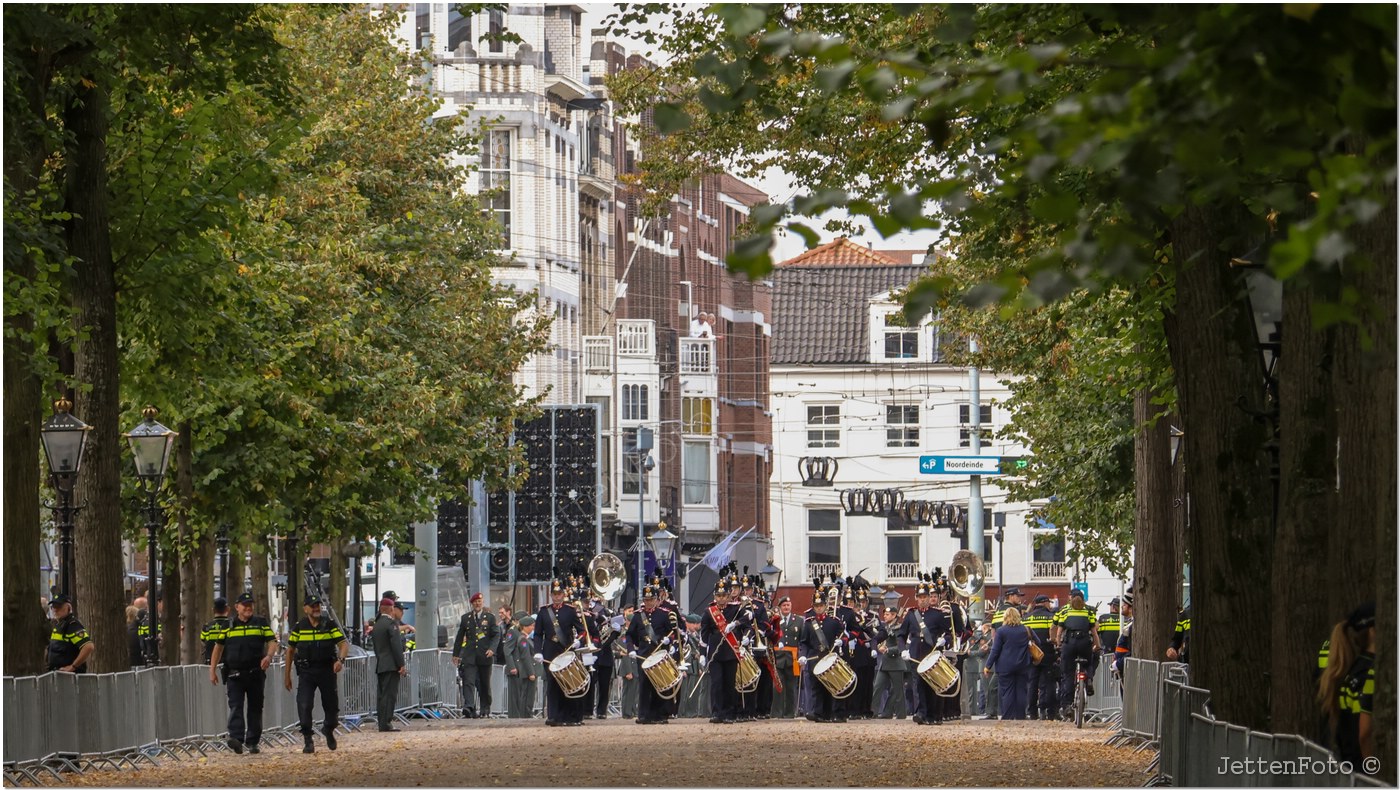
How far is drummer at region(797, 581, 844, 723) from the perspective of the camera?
38031 millimetres

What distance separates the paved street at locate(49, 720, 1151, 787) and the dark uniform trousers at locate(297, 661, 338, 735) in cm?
37

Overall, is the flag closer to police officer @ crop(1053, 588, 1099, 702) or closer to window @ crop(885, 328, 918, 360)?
window @ crop(885, 328, 918, 360)

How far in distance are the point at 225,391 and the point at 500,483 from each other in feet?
51.2

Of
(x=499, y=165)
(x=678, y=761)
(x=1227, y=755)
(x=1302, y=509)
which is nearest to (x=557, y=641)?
(x=678, y=761)

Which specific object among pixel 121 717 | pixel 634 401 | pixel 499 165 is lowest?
pixel 121 717

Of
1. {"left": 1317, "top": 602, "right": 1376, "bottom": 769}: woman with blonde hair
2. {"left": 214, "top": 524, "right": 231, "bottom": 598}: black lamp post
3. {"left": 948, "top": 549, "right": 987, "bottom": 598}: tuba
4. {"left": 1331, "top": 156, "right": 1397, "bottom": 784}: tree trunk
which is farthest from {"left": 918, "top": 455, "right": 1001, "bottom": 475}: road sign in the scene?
{"left": 1317, "top": 602, "right": 1376, "bottom": 769}: woman with blonde hair

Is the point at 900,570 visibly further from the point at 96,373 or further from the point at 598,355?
the point at 96,373

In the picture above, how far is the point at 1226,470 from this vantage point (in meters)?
17.6

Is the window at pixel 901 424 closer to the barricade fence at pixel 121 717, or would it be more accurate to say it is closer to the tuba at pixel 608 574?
the tuba at pixel 608 574

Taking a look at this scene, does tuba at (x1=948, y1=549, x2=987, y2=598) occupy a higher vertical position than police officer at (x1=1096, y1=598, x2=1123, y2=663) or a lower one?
higher

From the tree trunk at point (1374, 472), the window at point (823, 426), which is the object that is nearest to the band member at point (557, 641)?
the tree trunk at point (1374, 472)

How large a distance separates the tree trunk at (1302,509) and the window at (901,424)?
81375mm

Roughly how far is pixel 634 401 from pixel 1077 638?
59452mm

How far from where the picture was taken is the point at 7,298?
2092 cm
